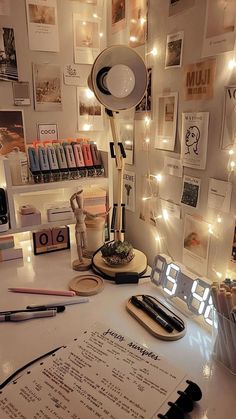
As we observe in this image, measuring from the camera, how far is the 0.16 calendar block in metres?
1.25

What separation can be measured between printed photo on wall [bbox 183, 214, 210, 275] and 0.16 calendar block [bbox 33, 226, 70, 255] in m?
0.50

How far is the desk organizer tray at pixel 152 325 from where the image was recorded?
2.61ft

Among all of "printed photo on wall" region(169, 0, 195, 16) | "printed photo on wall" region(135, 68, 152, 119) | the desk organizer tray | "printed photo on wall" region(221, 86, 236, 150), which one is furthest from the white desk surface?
"printed photo on wall" region(169, 0, 195, 16)

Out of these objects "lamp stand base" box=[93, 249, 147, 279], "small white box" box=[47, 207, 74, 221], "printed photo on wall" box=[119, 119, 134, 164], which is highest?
"printed photo on wall" box=[119, 119, 134, 164]

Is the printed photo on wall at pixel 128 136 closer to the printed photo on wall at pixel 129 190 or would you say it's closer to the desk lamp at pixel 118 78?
the printed photo on wall at pixel 129 190

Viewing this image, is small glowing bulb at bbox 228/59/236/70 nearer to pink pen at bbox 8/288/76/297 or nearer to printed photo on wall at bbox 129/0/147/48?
printed photo on wall at bbox 129/0/147/48

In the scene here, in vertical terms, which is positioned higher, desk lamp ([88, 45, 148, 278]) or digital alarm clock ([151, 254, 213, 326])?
desk lamp ([88, 45, 148, 278])

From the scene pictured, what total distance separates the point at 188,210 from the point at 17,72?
809 millimetres

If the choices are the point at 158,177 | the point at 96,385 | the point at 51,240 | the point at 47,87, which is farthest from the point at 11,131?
the point at 96,385

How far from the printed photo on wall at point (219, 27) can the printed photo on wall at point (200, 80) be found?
0.10 feet

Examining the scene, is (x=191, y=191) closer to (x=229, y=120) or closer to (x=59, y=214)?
(x=229, y=120)

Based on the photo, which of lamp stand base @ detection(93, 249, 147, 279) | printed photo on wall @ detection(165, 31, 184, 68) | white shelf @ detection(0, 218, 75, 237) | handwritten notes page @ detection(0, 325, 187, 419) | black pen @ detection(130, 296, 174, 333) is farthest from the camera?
white shelf @ detection(0, 218, 75, 237)

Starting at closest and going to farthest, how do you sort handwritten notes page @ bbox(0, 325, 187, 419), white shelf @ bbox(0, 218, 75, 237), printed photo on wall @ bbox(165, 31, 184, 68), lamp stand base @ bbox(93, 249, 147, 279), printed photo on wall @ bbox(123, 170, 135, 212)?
handwritten notes page @ bbox(0, 325, 187, 419) < printed photo on wall @ bbox(165, 31, 184, 68) < lamp stand base @ bbox(93, 249, 147, 279) < white shelf @ bbox(0, 218, 75, 237) < printed photo on wall @ bbox(123, 170, 135, 212)

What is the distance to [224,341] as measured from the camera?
717mm
